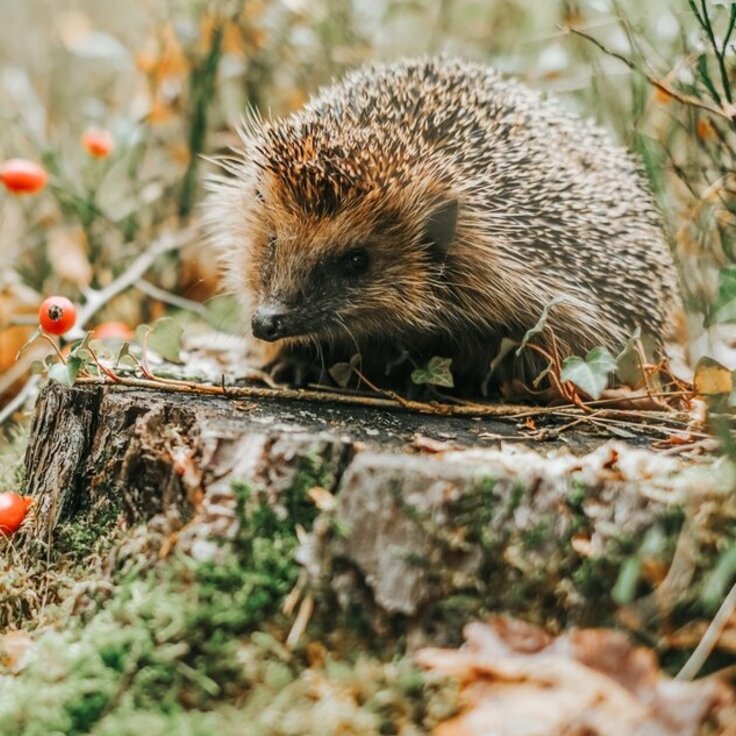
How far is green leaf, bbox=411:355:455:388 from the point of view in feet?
8.53

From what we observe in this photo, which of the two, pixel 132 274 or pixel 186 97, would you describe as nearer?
pixel 132 274

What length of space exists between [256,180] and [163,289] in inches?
76.2

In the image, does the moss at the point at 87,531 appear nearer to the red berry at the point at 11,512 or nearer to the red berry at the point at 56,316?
the red berry at the point at 11,512

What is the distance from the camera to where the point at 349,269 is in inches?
109

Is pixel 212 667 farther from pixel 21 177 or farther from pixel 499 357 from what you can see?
pixel 21 177

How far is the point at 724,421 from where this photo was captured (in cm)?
179

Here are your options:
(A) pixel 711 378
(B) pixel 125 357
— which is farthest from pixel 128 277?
(A) pixel 711 378

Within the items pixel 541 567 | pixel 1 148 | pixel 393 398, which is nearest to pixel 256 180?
pixel 393 398

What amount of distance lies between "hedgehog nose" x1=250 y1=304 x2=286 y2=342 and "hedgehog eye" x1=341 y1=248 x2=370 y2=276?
26 centimetres

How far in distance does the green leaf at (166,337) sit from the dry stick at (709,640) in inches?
66.5

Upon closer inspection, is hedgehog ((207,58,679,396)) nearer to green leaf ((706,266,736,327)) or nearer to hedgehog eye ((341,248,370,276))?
hedgehog eye ((341,248,370,276))

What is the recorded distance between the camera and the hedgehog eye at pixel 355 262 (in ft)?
9.04

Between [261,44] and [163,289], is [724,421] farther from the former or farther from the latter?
[261,44]

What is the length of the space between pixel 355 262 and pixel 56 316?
2.89ft
